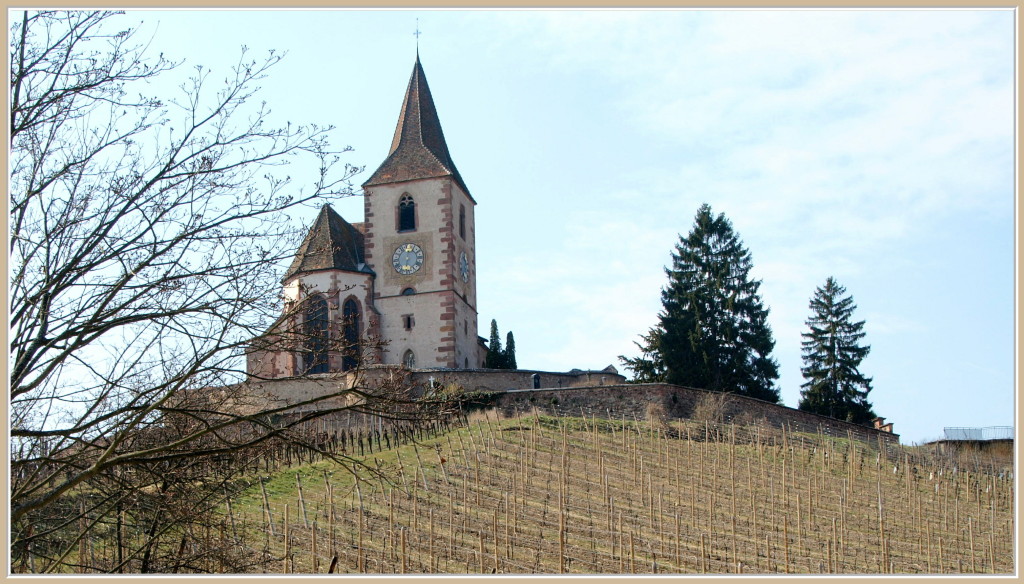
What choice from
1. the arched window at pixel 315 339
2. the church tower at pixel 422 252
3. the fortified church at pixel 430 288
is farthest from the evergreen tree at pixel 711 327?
the arched window at pixel 315 339

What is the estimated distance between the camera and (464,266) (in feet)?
142

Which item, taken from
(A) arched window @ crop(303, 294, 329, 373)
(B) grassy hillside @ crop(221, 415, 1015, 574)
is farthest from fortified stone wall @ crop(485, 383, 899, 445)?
(A) arched window @ crop(303, 294, 329, 373)

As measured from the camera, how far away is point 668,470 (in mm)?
29906

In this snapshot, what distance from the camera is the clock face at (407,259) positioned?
41.8 meters

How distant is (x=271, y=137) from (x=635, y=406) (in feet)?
94.2

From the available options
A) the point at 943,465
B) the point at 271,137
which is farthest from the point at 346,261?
the point at 271,137

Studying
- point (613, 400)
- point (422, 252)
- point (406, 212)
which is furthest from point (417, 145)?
point (613, 400)

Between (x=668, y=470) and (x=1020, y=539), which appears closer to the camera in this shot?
(x=1020, y=539)

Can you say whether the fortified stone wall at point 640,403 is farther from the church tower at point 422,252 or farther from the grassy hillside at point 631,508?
the church tower at point 422,252

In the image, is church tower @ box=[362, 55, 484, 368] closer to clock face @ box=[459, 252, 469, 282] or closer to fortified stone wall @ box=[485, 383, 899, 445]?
clock face @ box=[459, 252, 469, 282]

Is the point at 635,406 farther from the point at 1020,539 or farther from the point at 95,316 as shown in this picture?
the point at 95,316

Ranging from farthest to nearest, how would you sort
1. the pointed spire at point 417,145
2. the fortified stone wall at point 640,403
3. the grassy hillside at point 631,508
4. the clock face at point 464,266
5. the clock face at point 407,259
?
1. the pointed spire at point 417,145
2. the clock face at point 464,266
3. the clock face at point 407,259
4. the fortified stone wall at point 640,403
5. the grassy hillside at point 631,508

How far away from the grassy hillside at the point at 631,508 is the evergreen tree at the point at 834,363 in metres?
7.33

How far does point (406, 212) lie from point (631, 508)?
19.1 meters
